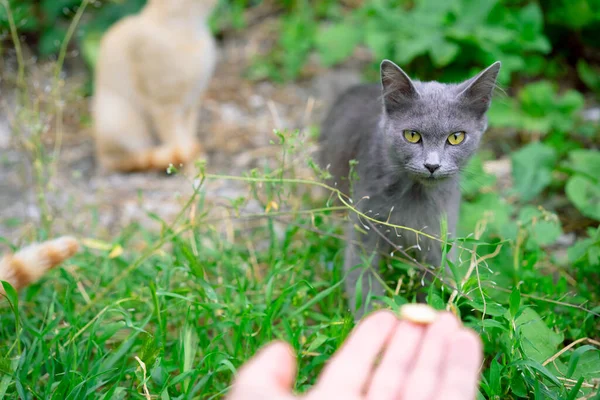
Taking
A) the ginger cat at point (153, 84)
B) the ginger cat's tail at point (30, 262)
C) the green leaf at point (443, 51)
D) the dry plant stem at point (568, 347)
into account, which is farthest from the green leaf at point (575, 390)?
the ginger cat at point (153, 84)

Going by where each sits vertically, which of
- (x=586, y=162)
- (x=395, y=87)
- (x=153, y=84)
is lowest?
(x=586, y=162)

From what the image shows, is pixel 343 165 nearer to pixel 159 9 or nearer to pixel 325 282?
pixel 325 282

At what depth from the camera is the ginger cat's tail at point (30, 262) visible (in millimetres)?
1971

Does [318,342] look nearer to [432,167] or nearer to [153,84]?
[432,167]

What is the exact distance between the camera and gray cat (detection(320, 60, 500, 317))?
1.91 meters

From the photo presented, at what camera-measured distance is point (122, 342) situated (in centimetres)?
209

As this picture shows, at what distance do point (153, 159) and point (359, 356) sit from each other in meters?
2.59

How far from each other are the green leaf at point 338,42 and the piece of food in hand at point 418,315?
2637 millimetres

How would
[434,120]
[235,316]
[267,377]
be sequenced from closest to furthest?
[267,377]
[434,120]
[235,316]

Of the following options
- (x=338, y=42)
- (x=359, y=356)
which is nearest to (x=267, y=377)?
(x=359, y=356)

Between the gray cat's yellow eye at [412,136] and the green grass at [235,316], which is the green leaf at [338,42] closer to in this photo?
the green grass at [235,316]

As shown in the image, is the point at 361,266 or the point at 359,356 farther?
the point at 361,266


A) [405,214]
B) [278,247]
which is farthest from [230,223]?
[405,214]

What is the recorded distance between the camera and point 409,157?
1959 millimetres
